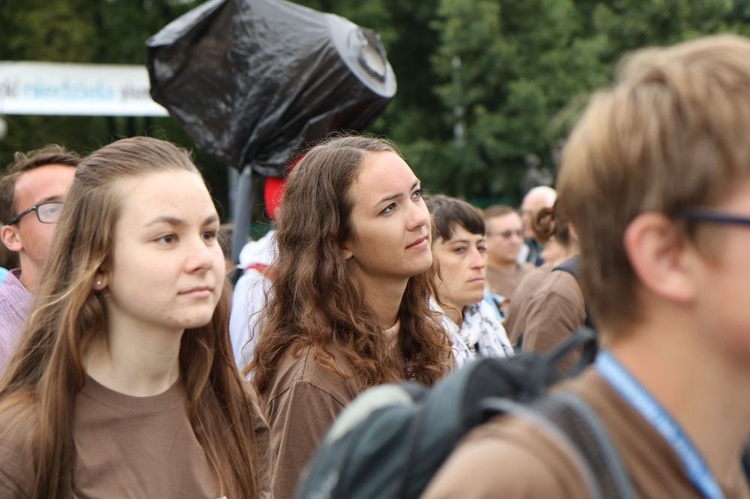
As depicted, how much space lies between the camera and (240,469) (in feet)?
10.2

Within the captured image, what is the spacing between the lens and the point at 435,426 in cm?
Answer: 155

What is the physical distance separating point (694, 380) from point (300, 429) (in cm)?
199

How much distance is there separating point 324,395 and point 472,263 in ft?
9.00

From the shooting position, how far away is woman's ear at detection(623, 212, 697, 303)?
159cm

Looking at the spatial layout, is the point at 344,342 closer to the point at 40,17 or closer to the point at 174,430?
the point at 174,430

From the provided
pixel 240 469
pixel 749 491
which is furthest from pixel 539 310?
pixel 749 491

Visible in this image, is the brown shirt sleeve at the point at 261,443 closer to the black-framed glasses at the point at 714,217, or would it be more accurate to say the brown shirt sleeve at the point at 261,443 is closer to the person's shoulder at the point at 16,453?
the person's shoulder at the point at 16,453

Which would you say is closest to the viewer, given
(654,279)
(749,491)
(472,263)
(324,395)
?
(654,279)

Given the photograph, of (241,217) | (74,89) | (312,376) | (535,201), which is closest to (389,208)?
(312,376)

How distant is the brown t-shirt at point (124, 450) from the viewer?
2723mm

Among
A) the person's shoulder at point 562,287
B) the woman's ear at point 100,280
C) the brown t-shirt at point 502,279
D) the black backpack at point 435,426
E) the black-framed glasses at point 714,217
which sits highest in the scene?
the black-framed glasses at point 714,217

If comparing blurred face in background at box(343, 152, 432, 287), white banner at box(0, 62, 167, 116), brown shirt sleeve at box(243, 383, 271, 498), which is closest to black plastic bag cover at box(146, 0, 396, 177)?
blurred face in background at box(343, 152, 432, 287)

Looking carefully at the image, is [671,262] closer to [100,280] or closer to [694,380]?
[694,380]

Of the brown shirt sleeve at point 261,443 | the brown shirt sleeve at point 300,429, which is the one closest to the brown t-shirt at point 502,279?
the brown shirt sleeve at point 300,429
